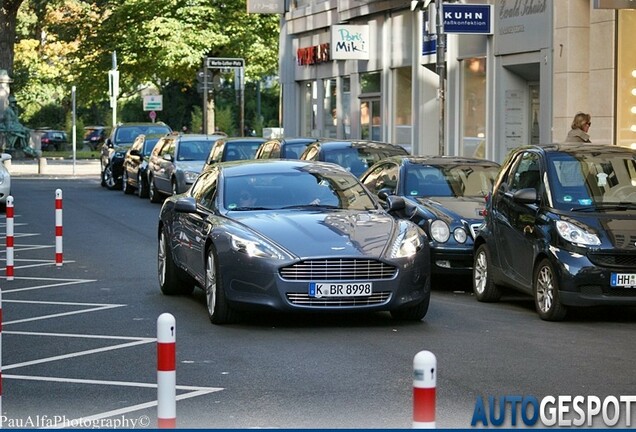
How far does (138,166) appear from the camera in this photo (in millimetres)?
35938

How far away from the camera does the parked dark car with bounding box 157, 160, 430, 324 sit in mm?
12352

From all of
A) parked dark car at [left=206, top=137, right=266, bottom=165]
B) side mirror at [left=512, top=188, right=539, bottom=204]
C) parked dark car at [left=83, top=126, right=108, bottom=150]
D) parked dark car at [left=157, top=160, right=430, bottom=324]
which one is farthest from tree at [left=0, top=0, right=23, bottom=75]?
side mirror at [left=512, top=188, right=539, bottom=204]

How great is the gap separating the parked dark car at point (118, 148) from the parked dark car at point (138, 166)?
1341 mm

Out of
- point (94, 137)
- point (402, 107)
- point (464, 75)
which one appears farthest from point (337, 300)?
point (94, 137)

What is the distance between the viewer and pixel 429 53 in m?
35.4

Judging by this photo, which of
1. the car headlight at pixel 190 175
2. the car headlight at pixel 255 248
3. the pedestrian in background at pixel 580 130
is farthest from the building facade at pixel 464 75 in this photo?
the car headlight at pixel 255 248

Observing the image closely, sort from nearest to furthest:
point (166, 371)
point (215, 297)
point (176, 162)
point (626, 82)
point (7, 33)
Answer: point (166, 371) < point (215, 297) < point (626, 82) < point (176, 162) < point (7, 33)

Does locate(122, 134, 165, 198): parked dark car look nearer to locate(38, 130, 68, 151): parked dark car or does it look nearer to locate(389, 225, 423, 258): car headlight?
locate(389, 225, 423, 258): car headlight

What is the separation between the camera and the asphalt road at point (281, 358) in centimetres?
880

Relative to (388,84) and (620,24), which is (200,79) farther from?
(620,24)

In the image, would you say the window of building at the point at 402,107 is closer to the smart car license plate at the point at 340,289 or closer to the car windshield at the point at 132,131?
the car windshield at the point at 132,131

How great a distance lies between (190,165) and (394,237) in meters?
19.0

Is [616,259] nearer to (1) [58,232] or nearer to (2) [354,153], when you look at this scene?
(1) [58,232]

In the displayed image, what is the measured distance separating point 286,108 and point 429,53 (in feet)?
57.4
